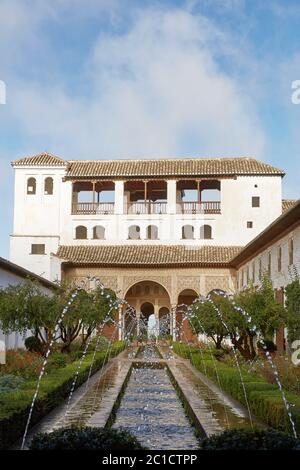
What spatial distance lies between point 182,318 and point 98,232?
24.3ft

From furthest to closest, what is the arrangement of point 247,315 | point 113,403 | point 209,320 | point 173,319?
point 173,319, point 209,320, point 247,315, point 113,403

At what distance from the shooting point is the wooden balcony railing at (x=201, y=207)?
39.6 meters

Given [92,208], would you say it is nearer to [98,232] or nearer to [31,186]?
[98,232]

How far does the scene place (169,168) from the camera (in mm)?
40000

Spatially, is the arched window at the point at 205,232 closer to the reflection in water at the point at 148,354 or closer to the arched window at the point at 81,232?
the arched window at the point at 81,232

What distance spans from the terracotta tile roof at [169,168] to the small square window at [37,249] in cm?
449

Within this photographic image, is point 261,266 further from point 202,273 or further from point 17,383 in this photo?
point 17,383

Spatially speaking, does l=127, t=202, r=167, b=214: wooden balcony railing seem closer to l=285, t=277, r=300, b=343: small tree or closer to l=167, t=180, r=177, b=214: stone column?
l=167, t=180, r=177, b=214: stone column

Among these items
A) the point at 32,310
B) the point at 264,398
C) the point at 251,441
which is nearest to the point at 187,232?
the point at 32,310

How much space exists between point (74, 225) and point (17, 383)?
27.0 meters

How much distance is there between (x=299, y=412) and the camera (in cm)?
873

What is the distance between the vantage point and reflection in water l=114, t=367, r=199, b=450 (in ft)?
31.2

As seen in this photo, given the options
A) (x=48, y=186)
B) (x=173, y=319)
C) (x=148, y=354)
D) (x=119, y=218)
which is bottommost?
(x=148, y=354)
